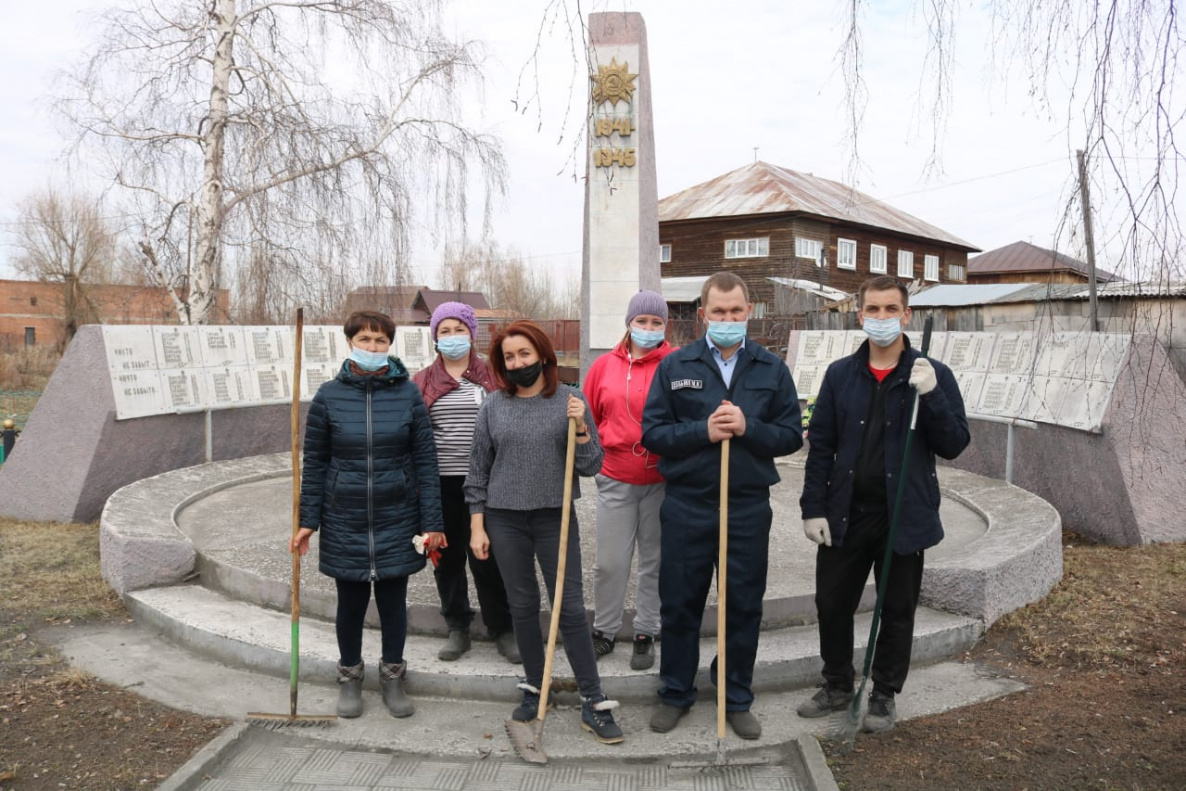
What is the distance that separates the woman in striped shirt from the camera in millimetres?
4152

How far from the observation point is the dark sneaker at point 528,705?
372 centimetres

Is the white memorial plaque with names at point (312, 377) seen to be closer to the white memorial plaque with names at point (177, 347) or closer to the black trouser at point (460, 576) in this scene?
the white memorial plaque with names at point (177, 347)

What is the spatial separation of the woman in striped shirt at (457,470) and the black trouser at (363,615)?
12.1 inches

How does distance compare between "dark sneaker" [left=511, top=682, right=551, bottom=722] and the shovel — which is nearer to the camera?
the shovel

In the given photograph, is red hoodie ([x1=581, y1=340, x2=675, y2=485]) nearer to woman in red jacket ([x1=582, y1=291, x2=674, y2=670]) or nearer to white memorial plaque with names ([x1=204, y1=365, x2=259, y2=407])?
woman in red jacket ([x1=582, y1=291, x2=674, y2=670])

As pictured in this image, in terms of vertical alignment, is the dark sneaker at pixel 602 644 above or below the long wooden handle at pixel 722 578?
below

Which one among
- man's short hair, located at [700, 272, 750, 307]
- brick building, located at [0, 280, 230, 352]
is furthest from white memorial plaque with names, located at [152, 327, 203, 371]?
brick building, located at [0, 280, 230, 352]

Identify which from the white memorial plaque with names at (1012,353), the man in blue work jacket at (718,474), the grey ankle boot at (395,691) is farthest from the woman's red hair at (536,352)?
the white memorial plaque with names at (1012,353)

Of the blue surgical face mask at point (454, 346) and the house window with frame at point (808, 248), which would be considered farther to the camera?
the house window with frame at point (808, 248)

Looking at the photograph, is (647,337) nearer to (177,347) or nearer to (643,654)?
(643,654)

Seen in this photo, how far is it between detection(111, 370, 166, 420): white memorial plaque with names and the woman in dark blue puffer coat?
394 cm

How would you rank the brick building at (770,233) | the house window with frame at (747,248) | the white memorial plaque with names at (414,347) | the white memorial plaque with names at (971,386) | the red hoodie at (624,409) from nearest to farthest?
the red hoodie at (624,409) → the white memorial plaque with names at (971,386) → the white memorial plaque with names at (414,347) → the brick building at (770,233) → the house window with frame at (747,248)

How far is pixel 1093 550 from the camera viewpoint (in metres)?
6.02

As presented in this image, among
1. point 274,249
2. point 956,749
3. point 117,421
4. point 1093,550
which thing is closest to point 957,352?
point 1093,550
